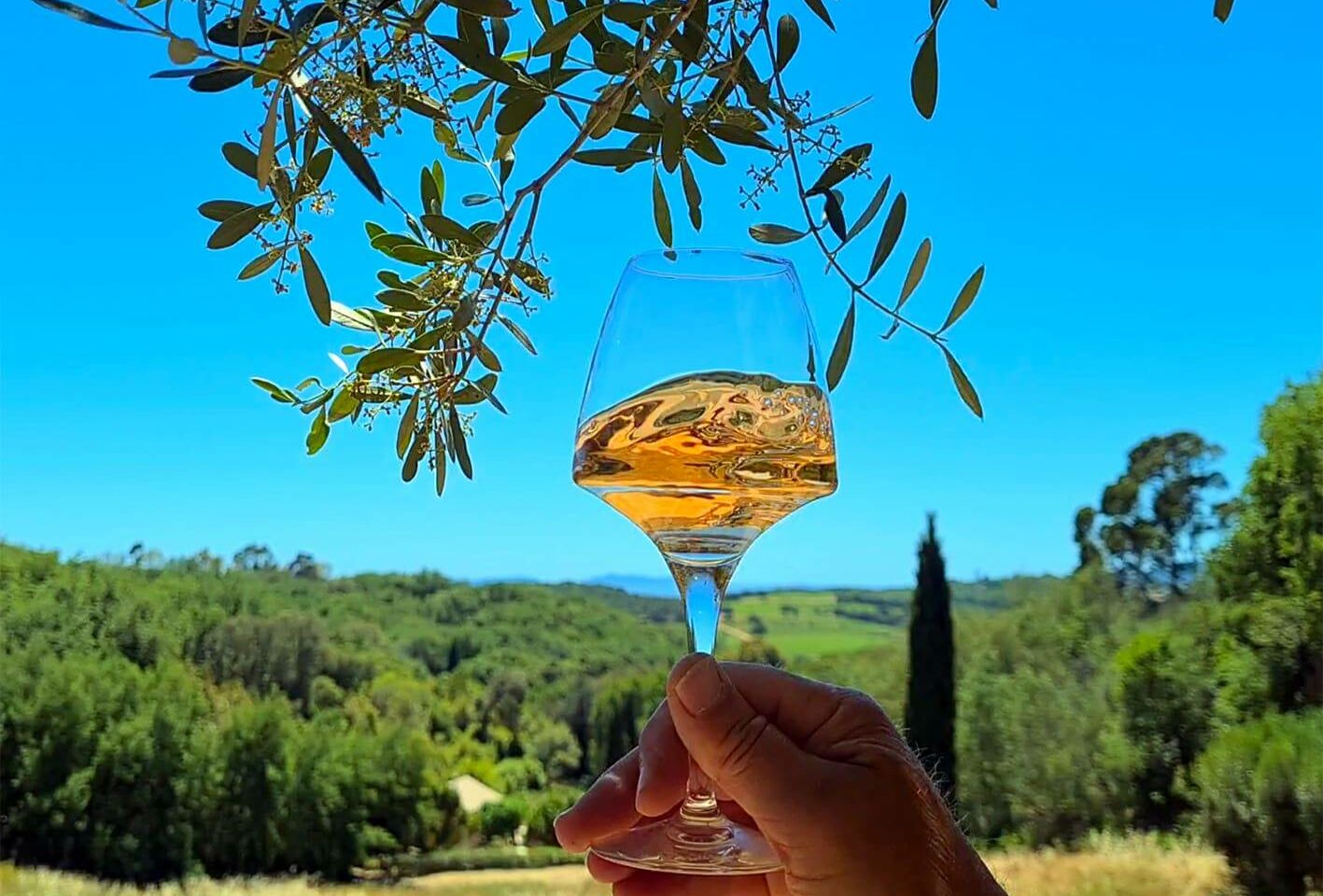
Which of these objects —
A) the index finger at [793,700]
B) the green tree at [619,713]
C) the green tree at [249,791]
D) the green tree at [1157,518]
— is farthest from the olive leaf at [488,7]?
the green tree at [1157,518]

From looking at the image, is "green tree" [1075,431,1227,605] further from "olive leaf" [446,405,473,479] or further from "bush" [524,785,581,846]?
"olive leaf" [446,405,473,479]

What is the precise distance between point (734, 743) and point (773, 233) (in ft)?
0.82

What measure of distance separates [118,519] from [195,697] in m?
1.05

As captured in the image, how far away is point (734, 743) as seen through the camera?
0.46m

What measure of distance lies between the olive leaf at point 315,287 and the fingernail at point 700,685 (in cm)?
21

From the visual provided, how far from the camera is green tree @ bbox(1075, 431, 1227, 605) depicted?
15.8 ft

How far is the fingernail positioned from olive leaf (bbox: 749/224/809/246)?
21cm

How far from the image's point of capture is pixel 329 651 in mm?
4848

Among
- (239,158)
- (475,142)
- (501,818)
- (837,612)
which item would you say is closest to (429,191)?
(475,142)

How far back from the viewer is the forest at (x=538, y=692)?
3.69 metres

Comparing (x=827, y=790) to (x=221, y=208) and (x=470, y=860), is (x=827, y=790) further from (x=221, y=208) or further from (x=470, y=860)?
(x=470, y=860)

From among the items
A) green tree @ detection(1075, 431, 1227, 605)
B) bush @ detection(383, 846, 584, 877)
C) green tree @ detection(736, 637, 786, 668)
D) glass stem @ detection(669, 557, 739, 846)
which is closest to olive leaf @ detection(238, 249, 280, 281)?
glass stem @ detection(669, 557, 739, 846)

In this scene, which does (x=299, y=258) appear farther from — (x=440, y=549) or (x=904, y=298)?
(x=440, y=549)

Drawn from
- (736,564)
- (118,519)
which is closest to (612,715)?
(118,519)
